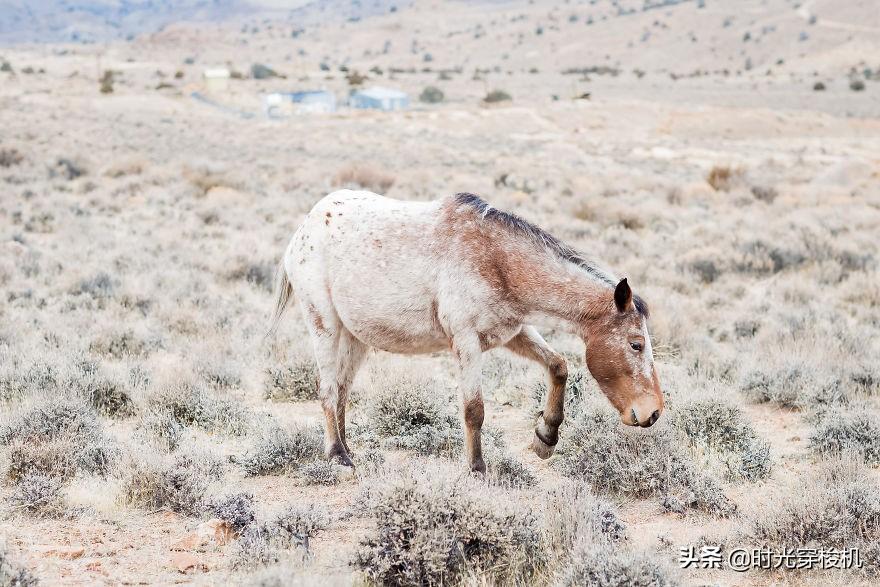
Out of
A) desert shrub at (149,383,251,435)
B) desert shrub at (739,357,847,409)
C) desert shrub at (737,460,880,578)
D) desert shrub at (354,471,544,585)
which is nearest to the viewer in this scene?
desert shrub at (354,471,544,585)

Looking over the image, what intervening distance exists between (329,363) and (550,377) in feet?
5.67

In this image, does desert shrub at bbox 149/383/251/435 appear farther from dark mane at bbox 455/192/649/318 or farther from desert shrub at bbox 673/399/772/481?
desert shrub at bbox 673/399/772/481

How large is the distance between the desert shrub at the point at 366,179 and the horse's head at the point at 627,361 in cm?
1826

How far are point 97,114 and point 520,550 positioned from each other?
1951 inches

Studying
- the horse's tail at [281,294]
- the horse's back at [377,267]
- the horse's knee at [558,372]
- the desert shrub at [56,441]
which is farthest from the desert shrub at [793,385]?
the desert shrub at [56,441]

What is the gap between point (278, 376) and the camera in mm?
7949

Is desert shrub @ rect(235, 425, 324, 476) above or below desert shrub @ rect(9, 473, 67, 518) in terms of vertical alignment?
below

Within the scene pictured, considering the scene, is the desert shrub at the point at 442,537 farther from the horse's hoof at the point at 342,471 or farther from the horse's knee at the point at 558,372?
the horse's hoof at the point at 342,471

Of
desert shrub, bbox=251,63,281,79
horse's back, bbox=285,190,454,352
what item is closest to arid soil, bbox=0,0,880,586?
horse's back, bbox=285,190,454,352

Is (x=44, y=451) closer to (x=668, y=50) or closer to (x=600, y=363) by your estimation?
(x=600, y=363)

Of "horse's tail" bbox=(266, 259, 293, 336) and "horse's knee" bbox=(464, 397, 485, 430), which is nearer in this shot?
"horse's knee" bbox=(464, 397, 485, 430)

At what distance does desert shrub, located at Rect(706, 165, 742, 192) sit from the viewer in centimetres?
2344

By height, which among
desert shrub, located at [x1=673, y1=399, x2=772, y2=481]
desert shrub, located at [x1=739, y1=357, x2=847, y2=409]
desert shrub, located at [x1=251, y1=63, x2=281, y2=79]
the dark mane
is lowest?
desert shrub, located at [x1=251, y1=63, x2=281, y2=79]

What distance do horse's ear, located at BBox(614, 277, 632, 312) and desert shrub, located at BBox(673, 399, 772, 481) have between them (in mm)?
1955
